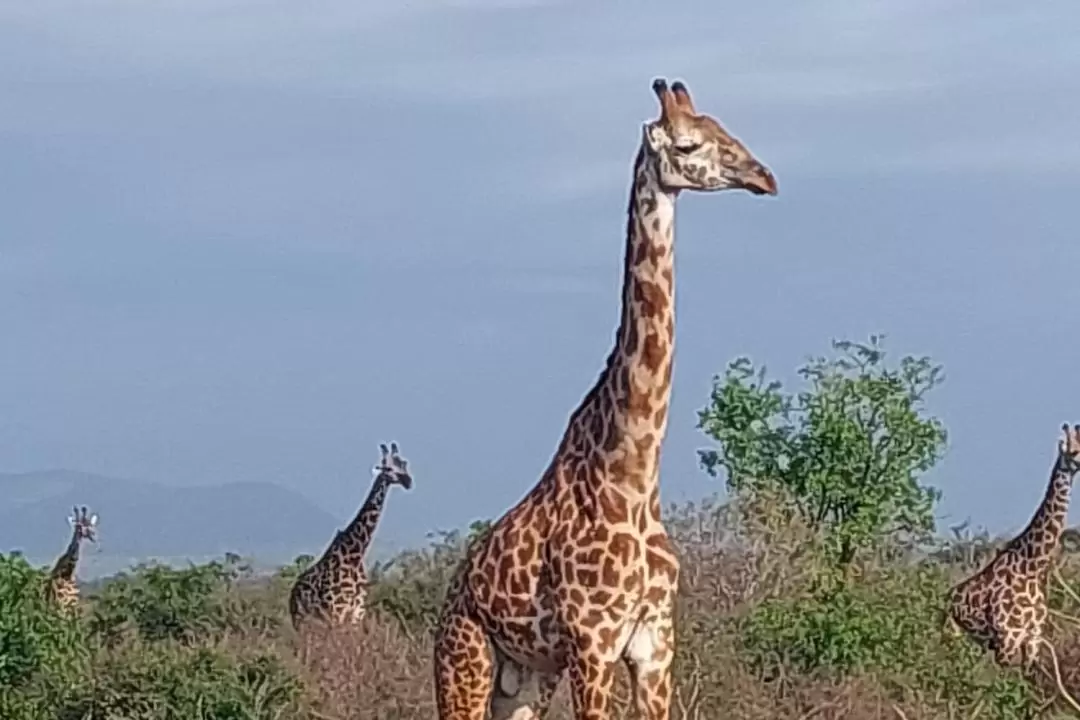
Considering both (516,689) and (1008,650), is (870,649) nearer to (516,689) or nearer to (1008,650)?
(1008,650)

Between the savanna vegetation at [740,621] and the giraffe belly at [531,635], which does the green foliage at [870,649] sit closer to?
the savanna vegetation at [740,621]

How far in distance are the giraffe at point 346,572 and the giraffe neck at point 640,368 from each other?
7678 millimetres

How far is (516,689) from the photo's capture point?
7.31 metres

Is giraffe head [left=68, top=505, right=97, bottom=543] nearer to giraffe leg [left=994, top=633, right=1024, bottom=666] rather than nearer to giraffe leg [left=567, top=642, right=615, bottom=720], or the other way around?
giraffe leg [left=994, top=633, right=1024, bottom=666]

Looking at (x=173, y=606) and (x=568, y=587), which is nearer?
(x=568, y=587)

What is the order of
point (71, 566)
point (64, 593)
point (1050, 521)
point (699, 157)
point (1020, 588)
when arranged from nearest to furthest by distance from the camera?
point (699, 157)
point (1020, 588)
point (1050, 521)
point (64, 593)
point (71, 566)

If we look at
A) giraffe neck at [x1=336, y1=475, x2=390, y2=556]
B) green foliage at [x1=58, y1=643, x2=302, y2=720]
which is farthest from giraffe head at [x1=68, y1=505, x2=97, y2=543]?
green foliage at [x1=58, y1=643, x2=302, y2=720]

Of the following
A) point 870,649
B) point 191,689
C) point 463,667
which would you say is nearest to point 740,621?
point 870,649

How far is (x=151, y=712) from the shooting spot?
10.9m

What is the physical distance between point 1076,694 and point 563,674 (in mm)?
5960

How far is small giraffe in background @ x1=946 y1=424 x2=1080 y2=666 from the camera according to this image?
1320cm

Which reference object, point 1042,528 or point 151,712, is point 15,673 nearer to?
point 151,712

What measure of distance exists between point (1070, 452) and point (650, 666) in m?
7.61

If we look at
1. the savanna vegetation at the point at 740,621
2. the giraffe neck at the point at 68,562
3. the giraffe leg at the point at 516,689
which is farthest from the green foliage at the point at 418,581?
the giraffe leg at the point at 516,689
